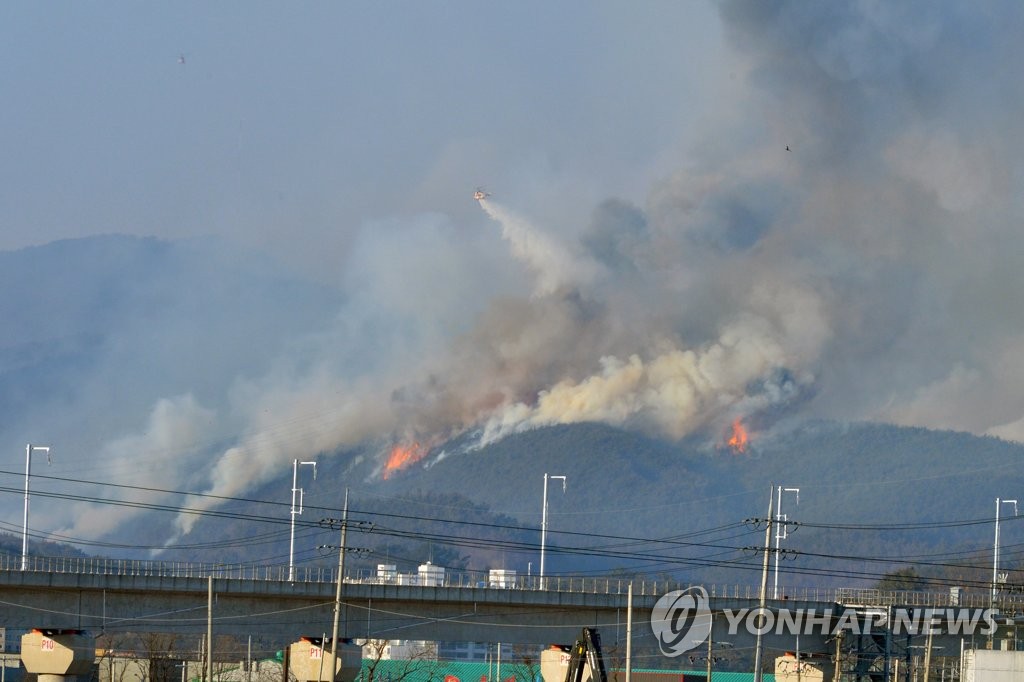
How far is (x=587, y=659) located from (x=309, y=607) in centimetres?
2447

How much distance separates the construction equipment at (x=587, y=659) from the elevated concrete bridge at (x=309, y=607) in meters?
12.8

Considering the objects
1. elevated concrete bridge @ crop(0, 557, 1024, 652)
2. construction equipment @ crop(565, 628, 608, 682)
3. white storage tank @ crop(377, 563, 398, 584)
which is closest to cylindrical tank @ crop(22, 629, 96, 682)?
elevated concrete bridge @ crop(0, 557, 1024, 652)

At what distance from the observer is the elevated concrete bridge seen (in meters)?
102

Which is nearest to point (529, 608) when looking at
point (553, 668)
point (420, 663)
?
point (553, 668)

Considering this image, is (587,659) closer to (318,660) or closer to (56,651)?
(318,660)

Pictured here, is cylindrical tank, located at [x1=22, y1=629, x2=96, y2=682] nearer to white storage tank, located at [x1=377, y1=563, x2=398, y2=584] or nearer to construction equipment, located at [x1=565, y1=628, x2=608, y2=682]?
construction equipment, located at [x1=565, y1=628, x2=608, y2=682]

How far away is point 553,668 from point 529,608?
15.8 feet

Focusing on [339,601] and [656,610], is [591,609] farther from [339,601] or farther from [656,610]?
[339,601]

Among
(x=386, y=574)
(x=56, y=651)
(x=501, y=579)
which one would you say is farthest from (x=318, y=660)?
(x=386, y=574)

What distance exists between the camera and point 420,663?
158375 millimetres

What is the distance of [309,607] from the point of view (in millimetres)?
109625

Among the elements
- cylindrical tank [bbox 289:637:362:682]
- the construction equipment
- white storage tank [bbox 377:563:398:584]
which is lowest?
cylindrical tank [bbox 289:637:362:682]

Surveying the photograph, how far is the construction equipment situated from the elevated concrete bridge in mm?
12835

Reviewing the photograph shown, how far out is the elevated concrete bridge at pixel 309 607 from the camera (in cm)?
10219
